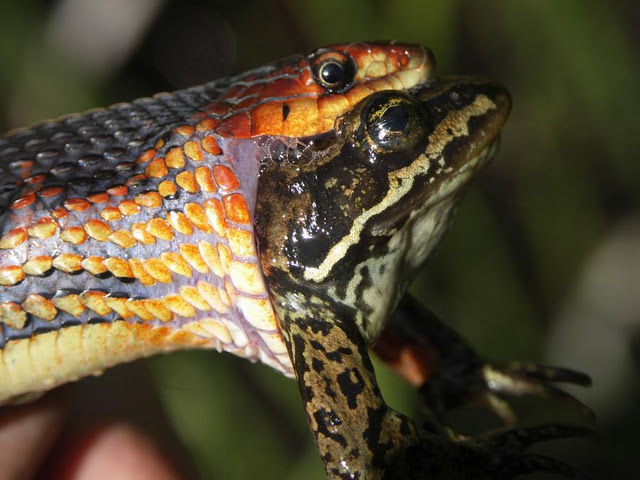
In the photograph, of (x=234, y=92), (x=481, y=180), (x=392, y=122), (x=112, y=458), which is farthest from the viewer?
(x=481, y=180)

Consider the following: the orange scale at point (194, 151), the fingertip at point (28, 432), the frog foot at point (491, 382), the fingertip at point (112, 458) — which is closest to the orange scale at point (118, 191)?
the orange scale at point (194, 151)

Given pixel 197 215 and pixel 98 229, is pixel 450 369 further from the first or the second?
pixel 98 229

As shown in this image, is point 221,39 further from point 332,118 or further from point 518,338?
point 332,118

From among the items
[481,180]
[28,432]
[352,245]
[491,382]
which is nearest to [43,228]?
[352,245]

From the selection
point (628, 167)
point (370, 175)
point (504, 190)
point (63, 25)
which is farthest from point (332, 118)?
point (504, 190)

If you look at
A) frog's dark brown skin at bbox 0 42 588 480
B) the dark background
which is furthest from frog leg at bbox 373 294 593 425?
the dark background

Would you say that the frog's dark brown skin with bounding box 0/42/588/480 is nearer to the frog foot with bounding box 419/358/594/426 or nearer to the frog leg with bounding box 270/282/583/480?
the frog leg with bounding box 270/282/583/480

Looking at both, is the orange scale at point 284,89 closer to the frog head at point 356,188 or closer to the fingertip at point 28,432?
the frog head at point 356,188
